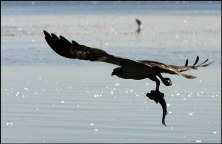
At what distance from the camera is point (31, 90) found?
25969mm

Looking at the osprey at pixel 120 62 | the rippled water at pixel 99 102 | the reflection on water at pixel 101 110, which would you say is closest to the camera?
the osprey at pixel 120 62

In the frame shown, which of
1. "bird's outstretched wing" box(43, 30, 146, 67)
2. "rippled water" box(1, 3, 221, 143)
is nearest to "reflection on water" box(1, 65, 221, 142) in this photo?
"rippled water" box(1, 3, 221, 143)

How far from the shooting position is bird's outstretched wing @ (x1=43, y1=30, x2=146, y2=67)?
9.70 meters

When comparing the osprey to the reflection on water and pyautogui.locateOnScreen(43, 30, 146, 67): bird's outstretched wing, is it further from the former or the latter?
the reflection on water

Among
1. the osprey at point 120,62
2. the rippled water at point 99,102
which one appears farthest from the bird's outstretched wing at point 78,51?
the rippled water at point 99,102

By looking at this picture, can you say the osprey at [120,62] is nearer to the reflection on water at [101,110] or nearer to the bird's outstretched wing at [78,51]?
the bird's outstretched wing at [78,51]

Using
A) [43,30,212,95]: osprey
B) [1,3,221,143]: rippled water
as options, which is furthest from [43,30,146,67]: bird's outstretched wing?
[1,3,221,143]: rippled water

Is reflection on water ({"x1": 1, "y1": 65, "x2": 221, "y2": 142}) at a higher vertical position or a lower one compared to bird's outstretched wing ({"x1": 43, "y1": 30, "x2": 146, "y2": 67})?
lower

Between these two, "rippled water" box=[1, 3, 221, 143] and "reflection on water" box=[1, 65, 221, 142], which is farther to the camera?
"rippled water" box=[1, 3, 221, 143]

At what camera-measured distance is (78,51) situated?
9.95m

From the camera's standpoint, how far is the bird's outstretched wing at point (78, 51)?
31.8 ft

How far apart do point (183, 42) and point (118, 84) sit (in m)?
16.8

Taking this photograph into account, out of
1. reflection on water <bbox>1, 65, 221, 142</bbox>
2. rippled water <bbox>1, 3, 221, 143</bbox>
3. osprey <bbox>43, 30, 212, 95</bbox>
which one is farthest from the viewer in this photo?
rippled water <bbox>1, 3, 221, 143</bbox>

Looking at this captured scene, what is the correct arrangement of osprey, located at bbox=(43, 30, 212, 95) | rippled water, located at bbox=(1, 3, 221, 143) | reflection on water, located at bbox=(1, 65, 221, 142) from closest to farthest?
osprey, located at bbox=(43, 30, 212, 95) < reflection on water, located at bbox=(1, 65, 221, 142) < rippled water, located at bbox=(1, 3, 221, 143)
